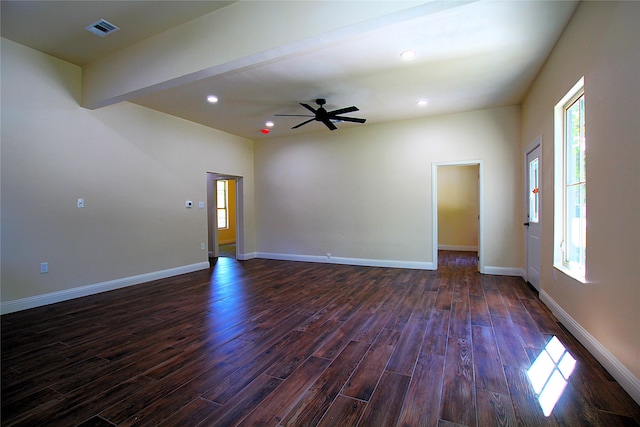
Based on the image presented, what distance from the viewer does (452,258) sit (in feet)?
22.9

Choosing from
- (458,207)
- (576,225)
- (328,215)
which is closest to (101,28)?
(328,215)

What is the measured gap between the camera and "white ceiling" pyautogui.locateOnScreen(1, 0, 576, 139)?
275cm

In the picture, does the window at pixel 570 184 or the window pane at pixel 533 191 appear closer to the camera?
the window at pixel 570 184

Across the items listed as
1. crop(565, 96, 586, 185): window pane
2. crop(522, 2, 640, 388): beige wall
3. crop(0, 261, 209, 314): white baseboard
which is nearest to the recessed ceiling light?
crop(522, 2, 640, 388): beige wall

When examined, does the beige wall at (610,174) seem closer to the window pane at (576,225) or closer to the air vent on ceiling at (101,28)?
the window pane at (576,225)

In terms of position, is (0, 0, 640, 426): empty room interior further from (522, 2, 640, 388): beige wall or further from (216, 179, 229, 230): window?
(216, 179, 229, 230): window

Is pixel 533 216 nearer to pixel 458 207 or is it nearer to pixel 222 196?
pixel 458 207

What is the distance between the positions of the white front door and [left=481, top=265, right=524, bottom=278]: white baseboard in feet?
1.59

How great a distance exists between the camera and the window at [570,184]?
282 centimetres

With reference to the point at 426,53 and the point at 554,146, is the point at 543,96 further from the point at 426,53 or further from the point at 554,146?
the point at 426,53

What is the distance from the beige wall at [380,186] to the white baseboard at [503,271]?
0.05 metres

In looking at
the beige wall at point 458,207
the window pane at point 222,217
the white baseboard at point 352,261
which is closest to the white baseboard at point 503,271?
the white baseboard at point 352,261

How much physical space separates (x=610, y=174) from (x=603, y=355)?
1.29 m

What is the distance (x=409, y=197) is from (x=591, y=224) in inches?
138
